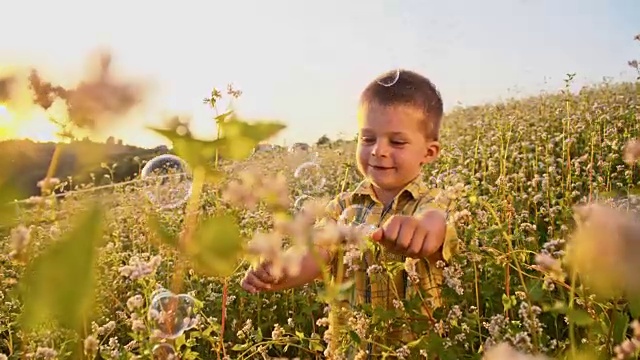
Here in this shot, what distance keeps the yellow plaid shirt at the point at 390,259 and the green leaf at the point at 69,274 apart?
1563 millimetres

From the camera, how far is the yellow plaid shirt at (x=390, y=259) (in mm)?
2023

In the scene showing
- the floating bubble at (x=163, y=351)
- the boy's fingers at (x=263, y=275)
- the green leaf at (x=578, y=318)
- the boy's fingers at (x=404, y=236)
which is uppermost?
the boy's fingers at (x=404, y=236)

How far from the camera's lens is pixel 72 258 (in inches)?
12.3

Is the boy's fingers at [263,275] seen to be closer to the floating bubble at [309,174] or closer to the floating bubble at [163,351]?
the floating bubble at [163,351]

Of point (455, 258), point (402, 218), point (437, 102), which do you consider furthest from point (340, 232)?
point (437, 102)

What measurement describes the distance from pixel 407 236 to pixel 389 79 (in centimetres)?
107

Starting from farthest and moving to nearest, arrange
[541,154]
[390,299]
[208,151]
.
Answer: [541,154], [390,299], [208,151]

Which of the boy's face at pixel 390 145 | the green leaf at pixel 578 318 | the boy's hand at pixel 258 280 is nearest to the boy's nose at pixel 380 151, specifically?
the boy's face at pixel 390 145

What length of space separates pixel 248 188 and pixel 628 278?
10.3 inches

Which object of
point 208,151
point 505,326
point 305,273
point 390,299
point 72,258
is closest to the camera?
point 72,258

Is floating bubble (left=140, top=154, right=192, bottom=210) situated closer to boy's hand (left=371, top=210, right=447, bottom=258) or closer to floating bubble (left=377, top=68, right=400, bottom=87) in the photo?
boy's hand (left=371, top=210, right=447, bottom=258)

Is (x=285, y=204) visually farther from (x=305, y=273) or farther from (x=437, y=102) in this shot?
(x=437, y=102)

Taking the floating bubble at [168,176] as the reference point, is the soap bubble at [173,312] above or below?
below

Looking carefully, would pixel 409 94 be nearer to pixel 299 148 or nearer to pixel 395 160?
pixel 395 160
